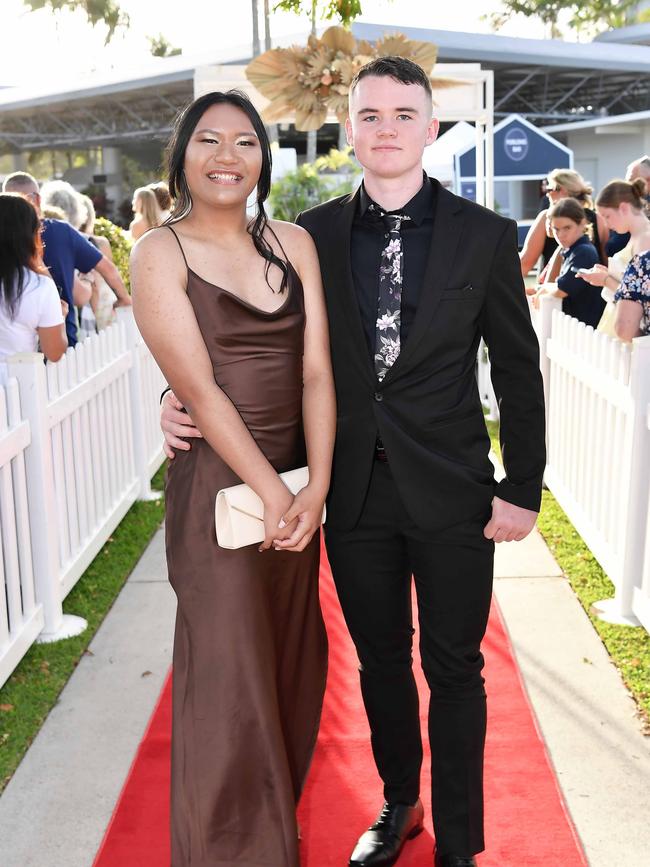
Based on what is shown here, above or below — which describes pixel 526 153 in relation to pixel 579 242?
above

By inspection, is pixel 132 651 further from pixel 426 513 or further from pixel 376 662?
pixel 426 513

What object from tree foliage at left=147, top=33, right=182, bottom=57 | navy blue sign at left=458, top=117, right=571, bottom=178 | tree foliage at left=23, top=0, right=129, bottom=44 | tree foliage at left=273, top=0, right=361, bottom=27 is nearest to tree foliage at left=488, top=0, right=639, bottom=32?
tree foliage at left=147, top=33, right=182, bottom=57

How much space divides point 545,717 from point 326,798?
965 mm

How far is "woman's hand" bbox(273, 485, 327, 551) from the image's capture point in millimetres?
2361

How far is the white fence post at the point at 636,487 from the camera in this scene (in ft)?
13.4

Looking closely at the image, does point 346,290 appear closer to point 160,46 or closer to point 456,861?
point 456,861

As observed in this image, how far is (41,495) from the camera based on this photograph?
4258 millimetres

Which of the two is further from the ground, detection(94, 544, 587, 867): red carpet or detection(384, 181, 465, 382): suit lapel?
detection(384, 181, 465, 382): suit lapel

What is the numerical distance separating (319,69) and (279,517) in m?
5.30

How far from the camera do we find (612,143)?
100 ft

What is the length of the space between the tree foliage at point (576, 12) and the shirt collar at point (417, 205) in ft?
198

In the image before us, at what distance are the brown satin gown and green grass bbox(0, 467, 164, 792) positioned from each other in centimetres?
113

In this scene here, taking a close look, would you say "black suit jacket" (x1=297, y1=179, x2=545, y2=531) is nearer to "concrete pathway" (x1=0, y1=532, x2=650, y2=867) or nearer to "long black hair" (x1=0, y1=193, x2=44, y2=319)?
Answer: "concrete pathway" (x1=0, y1=532, x2=650, y2=867)

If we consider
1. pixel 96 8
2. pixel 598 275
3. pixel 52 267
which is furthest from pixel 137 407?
pixel 96 8
